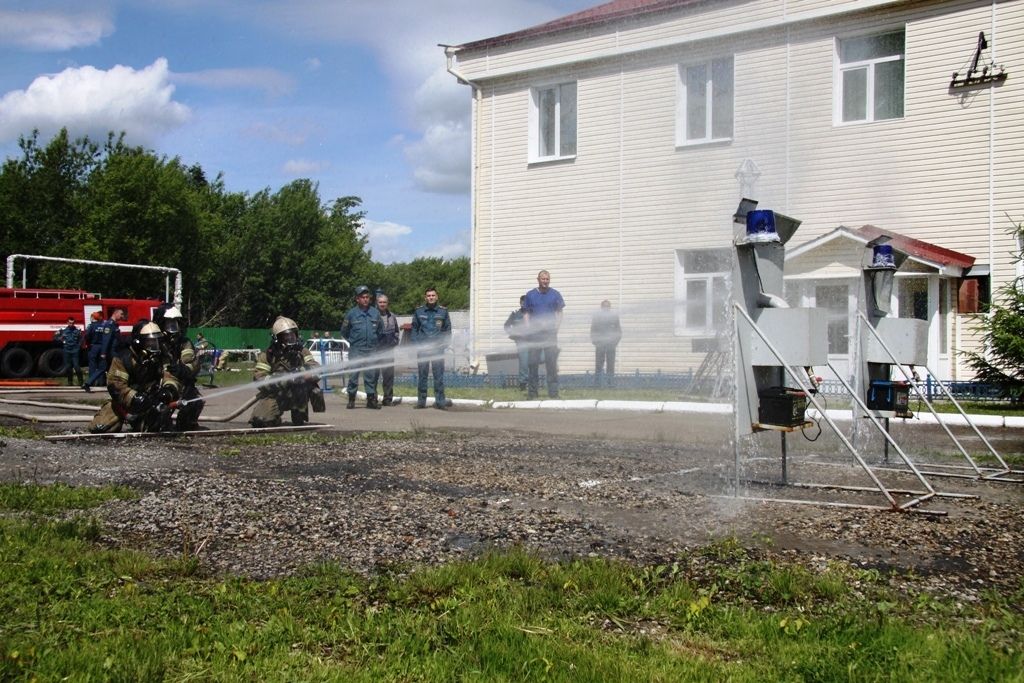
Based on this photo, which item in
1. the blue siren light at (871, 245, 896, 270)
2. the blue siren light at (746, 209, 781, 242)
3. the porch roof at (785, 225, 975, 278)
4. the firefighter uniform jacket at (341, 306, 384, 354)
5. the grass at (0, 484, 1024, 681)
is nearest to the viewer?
the grass at (0, 484, 1024, 681)

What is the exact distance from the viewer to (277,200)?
201 feet

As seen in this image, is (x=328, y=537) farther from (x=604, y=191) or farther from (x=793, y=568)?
(x=604, y=191)

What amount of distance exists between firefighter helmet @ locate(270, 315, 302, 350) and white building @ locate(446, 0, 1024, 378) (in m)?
7.35

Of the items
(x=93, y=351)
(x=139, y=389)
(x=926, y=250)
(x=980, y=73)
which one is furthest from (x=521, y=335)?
(x=93, y=351)

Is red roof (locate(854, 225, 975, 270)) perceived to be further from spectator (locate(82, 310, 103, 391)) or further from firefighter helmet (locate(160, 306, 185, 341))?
spectator (locate(82, 310, 103, 391))

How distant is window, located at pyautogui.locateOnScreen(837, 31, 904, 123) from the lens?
18.0 meters

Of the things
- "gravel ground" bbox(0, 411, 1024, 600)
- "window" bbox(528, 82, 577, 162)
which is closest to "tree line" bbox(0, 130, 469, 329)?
"window" bbox(528, 82, 577, 162)

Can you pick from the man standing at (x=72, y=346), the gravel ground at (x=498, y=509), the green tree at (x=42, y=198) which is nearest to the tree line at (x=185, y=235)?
the green tree at (x=42, y=198)

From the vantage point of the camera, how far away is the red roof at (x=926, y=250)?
1625cm

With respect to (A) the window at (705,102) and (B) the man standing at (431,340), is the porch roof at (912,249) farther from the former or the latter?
(B) the man standing at (431,340)

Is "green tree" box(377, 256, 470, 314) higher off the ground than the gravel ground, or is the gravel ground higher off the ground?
"green tree" box(377, 256, 470, 314)

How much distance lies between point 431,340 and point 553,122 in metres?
9.02

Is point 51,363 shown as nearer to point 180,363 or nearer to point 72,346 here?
point 72,346

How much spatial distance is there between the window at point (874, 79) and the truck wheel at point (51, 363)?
21.2m
